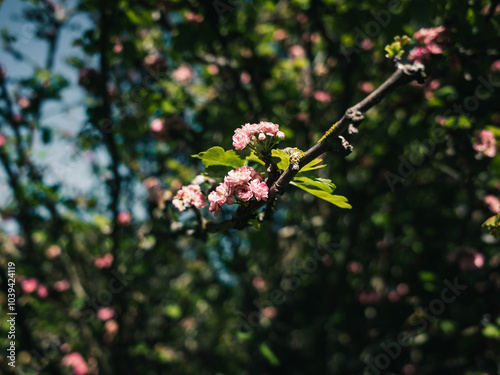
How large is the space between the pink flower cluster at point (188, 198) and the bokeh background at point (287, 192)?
413 millimetres

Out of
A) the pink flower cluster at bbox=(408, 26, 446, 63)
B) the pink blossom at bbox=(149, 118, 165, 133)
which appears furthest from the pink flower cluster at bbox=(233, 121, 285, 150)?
the pink blossom at bbox=(149, 118, 165, 133)

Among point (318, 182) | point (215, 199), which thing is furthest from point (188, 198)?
point (318, 182)

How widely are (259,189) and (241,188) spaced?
9 centimetres

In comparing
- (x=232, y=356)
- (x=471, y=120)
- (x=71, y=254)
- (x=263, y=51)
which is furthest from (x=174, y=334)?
(x=471, y=120)

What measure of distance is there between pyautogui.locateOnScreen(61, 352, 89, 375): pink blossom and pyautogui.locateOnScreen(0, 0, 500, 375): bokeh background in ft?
0.11

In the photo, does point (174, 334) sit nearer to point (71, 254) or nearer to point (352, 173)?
point (71, 254)

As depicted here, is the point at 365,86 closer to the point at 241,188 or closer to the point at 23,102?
the point at 241,188

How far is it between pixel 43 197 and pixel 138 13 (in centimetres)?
225

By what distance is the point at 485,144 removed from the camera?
7.64ft

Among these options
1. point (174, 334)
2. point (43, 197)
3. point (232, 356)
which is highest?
point (43, 197)

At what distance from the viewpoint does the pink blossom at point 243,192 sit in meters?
1.38

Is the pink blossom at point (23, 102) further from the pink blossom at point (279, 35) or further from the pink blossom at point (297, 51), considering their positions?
the pink blossom at point (297, 51)

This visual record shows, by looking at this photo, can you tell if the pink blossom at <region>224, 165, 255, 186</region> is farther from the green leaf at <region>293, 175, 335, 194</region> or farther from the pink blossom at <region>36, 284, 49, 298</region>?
the pink blossom at <region>36, 284, 49, 298</region>

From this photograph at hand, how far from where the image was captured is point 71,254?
423 cm
